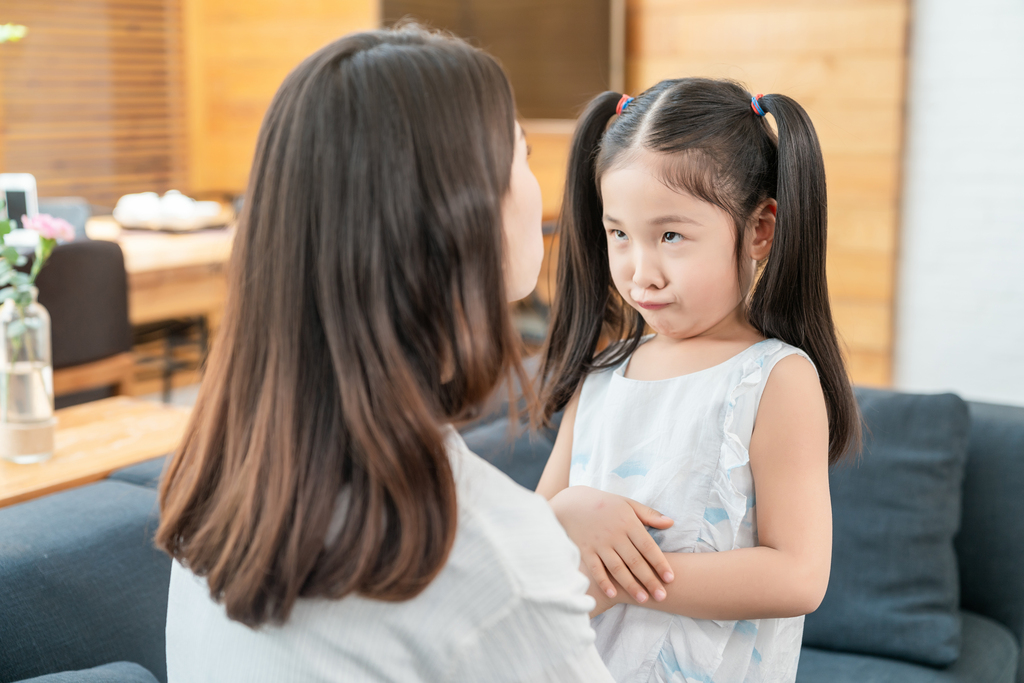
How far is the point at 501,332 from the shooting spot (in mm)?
628

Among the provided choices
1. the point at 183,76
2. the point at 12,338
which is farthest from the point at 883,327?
the point at 183,76

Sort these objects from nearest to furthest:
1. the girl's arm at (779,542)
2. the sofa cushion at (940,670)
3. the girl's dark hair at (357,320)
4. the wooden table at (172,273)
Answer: the girl's dark hair at (357,320) < the girl's arm at (779,542) < the sofa cushion at (940,670) < the wooden table at (172,273)

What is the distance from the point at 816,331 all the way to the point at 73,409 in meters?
1.54

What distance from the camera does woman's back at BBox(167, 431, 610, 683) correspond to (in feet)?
1.90

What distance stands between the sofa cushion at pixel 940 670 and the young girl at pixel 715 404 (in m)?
0.46

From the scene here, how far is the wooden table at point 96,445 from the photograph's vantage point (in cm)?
142

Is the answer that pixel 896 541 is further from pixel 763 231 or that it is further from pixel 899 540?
pixel 763 231

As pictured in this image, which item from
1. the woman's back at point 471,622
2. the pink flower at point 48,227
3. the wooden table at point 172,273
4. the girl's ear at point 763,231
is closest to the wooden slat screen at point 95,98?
the wooden table at point 172,273

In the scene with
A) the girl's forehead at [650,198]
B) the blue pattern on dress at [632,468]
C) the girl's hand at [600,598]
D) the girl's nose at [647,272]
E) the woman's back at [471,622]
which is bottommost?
the girl's hand at [600,598]

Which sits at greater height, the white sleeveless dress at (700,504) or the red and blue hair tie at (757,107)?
the red and blue hair tie at (757,107)

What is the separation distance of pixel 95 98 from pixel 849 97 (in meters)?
3.68

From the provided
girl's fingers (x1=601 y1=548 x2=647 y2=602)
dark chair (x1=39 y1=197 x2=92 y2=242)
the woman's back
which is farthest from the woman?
dark chair (x1=39 y1=197 x2=92 y2=242)

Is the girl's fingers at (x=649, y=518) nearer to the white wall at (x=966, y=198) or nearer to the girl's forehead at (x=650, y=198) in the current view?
the girl's forehead at (x=650, y=198)

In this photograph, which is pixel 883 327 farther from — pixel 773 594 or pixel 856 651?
pixel 773 594
